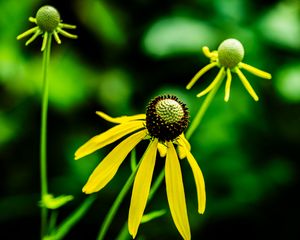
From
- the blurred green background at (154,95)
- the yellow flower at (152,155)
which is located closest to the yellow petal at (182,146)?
the yellow flower at (152,155)

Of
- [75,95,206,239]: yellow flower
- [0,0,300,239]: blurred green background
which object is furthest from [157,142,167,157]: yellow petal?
[0,0,300,239]: blurred green background

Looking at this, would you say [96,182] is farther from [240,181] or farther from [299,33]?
[299,33]

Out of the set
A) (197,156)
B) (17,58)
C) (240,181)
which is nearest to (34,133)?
(17,58)

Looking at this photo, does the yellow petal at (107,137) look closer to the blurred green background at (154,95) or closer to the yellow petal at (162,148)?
the yellow petal at (162,148)

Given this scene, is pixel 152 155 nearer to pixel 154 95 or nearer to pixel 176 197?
pixel 176 197

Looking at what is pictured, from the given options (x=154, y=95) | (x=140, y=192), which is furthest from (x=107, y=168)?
(x=154, y=95)

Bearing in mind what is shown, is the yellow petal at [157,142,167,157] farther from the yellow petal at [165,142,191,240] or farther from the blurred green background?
the blurred green background
